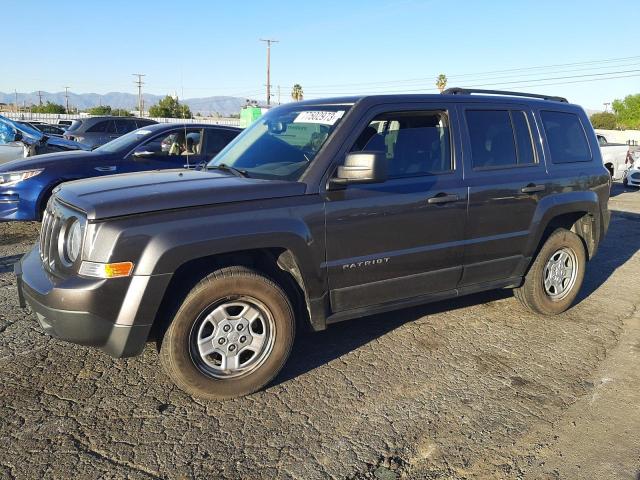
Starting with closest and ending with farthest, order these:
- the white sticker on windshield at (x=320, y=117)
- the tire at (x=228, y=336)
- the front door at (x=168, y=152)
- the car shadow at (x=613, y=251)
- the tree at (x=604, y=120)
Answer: the tire at (x=228, y=336)
the white sticker on windshield at (x=320, y=117)
the car shadow at (x=613, y=251)
the front door at (x=168, y=152)
the tree at (x=604, y=120)

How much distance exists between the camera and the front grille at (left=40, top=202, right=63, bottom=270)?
3270mm

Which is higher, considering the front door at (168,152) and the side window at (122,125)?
the side window at (122,125)

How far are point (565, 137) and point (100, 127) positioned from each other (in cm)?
1580

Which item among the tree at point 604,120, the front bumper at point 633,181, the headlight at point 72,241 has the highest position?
the tree at point 604,120

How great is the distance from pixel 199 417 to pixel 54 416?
0.83 m

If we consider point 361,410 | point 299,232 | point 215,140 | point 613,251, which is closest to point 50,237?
point 299,232

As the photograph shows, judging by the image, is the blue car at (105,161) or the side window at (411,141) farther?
the blue car at (105,161)

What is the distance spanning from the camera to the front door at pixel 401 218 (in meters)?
3.57

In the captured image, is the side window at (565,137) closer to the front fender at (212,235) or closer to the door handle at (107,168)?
the front fender at (212,235)

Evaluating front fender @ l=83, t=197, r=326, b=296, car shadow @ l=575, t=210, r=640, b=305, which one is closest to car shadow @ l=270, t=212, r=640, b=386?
car shadow @ l=575, t=210, r=640, b=305

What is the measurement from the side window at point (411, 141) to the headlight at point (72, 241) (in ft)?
5.97

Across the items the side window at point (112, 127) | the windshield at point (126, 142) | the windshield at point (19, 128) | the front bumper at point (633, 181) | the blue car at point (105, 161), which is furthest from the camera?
the side window at point (112, 127)

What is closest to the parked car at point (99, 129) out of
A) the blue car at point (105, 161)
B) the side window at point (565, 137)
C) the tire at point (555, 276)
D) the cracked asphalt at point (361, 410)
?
the blue car at point (105, 161)

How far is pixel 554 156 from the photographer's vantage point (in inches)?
188
